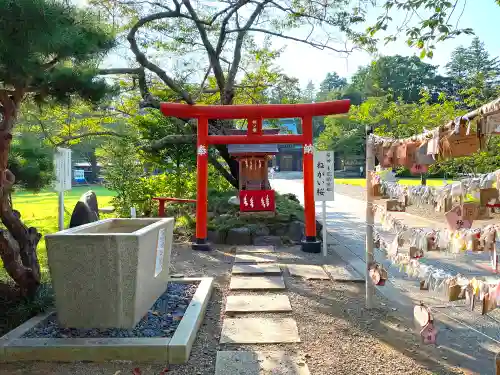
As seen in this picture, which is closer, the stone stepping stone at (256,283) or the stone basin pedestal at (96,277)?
the stone basin pedestal at (96,277)

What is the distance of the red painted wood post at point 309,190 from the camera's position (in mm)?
6969

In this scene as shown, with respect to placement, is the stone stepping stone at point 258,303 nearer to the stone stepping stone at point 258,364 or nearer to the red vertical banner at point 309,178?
the stone stepping stone at point 258,364

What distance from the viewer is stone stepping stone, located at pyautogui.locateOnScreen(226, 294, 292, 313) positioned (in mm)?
3977

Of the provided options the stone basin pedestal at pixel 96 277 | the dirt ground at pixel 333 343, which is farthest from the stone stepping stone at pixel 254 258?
the stone basin pedestal at pixel 96 277

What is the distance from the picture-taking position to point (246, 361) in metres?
2.88

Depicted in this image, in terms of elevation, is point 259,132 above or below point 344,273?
above

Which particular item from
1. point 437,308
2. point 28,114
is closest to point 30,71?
point 28,114

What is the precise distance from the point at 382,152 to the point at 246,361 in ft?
6.81

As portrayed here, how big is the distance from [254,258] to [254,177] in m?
2.54

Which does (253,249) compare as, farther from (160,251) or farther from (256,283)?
(160,251)

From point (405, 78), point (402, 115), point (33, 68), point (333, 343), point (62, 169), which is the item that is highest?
point (405, 78)

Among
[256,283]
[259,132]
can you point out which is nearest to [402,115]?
[259,132]

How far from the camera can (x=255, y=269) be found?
5590mm

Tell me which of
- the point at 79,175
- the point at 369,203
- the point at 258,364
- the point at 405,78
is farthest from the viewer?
the point at 405,78
